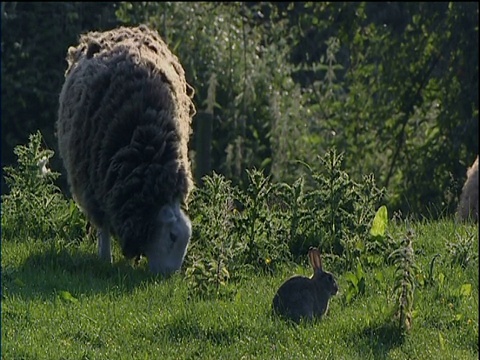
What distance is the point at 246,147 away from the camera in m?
16.8

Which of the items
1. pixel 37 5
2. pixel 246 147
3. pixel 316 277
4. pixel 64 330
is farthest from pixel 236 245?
pixel 37 5

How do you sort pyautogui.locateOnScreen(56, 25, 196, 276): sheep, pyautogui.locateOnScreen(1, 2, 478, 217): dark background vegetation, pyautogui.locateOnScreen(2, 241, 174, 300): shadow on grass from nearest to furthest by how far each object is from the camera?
pyautogui.locateOnScreen(2, 241, 174, 300): shadow on grass → pyautogui.locateOnScreen(56, 25, 196, 276): sheep → pyautogui.locateOnScreen(1, 2, 478, 217): dark background vegetation

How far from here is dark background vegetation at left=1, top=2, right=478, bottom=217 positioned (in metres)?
16.2

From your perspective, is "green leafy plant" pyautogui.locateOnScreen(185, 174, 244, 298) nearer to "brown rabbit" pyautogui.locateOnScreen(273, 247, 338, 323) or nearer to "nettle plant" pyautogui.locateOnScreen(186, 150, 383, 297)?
"nettle plant" pyautogui.locateOnScreen(186, 150, 383, 297)

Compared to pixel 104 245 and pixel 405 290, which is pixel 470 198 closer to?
pixel 104 245

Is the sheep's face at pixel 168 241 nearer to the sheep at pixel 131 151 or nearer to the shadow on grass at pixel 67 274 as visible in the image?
the sheep at pixel 131 151

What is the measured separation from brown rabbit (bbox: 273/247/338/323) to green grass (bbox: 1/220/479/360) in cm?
9

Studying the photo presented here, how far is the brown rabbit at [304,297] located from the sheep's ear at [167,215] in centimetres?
172

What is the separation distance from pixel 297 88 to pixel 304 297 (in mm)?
10882

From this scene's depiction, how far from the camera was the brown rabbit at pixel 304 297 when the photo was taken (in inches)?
301

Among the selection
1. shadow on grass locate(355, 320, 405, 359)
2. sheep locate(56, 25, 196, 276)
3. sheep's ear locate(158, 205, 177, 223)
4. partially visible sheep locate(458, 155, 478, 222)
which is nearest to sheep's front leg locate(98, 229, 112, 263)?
sheep locate(56, 25, 196, 276)

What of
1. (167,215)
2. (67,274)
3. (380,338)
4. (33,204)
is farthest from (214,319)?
(33,204)

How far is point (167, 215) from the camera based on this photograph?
30.5 feet

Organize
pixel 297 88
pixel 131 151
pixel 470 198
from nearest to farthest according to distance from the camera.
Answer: pixel 131 151 → pixel 470 198 → pixel 297 88
